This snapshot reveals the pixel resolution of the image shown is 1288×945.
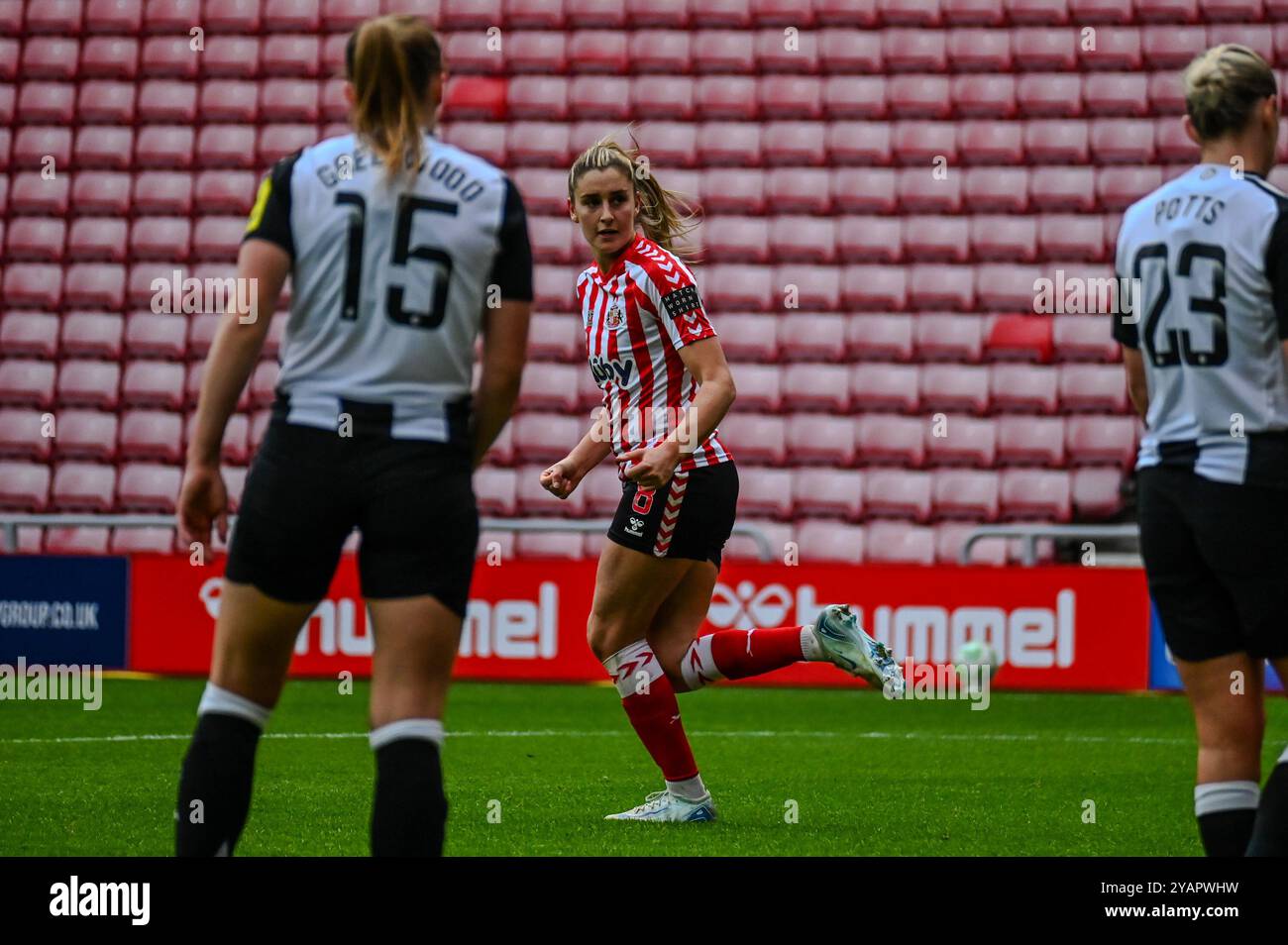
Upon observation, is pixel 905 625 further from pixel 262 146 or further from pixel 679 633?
pixel 262 146

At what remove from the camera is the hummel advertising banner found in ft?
35.7

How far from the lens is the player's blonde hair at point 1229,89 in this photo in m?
3.65

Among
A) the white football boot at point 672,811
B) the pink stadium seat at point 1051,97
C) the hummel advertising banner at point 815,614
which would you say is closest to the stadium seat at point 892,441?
the hummel advertising banner at point 815,614

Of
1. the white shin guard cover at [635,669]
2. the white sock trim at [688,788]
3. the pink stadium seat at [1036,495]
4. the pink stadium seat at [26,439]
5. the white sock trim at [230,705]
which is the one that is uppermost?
the pink stadium seat at [26,439]

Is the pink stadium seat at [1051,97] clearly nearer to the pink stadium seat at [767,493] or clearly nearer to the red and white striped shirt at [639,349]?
the pink stadium seat at [767,493]

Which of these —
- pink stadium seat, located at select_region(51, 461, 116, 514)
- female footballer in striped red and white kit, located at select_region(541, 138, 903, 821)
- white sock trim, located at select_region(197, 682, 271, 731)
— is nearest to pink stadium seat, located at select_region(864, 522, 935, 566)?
pink stadium seat, located at select_region(51, 461, 116, 514)

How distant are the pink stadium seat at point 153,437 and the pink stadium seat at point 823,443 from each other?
482 cm

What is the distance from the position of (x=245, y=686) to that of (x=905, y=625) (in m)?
7.90

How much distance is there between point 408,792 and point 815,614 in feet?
25.1

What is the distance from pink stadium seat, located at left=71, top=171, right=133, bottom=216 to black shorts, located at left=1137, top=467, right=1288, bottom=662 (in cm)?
1391

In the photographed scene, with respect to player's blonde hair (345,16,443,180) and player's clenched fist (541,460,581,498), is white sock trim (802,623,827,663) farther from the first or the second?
player's blonde hair (345,16,443,180)

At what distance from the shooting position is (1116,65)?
1577 centimetres

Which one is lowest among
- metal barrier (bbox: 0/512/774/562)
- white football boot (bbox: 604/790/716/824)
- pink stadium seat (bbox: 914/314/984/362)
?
white football boot (bbox: 604/790/716/824)

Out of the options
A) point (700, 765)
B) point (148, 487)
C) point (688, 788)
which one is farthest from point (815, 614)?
point (148, 487)
